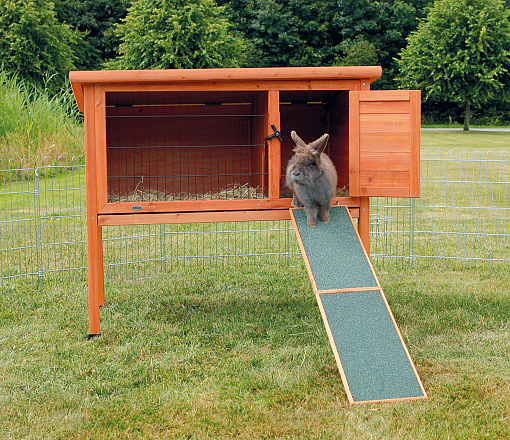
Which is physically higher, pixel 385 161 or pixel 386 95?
pixel 386 95

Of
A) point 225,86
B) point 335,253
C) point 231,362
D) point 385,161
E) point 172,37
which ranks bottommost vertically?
point 231,362

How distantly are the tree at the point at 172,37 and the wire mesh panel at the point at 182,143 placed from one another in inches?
600

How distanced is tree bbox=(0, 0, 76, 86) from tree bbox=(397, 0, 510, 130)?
55.5 ft

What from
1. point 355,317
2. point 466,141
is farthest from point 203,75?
point 466,141

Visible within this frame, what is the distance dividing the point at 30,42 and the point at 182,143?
19.6 m

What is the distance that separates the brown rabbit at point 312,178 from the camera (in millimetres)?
4586

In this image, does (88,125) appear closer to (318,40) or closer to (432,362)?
(432,362)

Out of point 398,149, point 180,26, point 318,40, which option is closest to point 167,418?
point 398,149

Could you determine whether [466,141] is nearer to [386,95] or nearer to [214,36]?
[214,36]

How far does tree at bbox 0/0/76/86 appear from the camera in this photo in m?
23.2

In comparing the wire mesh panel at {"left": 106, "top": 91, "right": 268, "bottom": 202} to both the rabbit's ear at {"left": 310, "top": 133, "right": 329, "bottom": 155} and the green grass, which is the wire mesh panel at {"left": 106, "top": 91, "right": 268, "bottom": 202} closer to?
the rabbit's ear at {"left": 310, "top": 133, "right": 329, "bottom": 155}

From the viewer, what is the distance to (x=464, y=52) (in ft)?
90.1

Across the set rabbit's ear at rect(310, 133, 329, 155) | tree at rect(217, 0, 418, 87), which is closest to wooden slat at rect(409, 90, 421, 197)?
rabbit's ear at rect(310, 133, 329, 155)

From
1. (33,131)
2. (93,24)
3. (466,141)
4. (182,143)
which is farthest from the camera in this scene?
(93,24)
